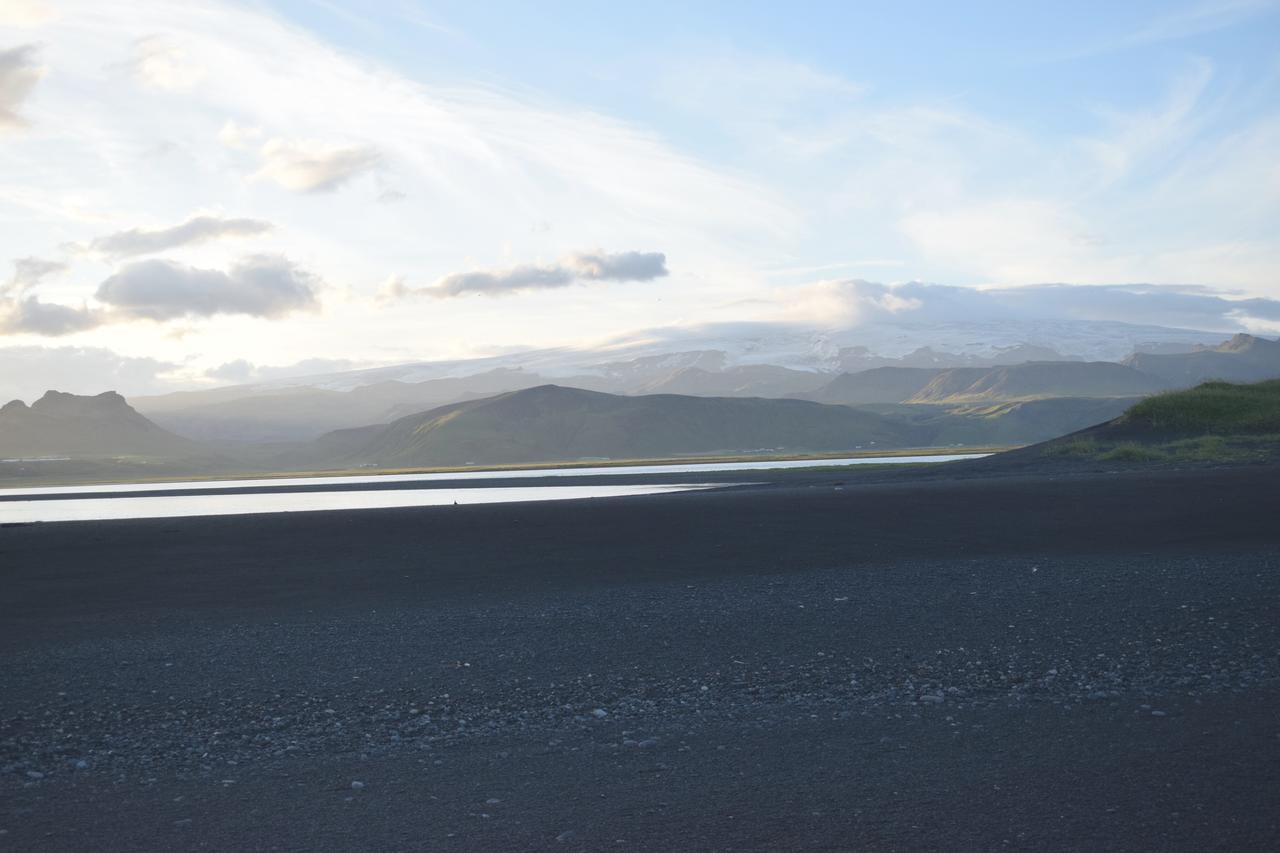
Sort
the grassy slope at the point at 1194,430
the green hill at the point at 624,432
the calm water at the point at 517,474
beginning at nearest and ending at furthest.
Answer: the grassy slope at the point at 1194,430
the calm water at the point at 517,474
the green hill at the point at 624,432

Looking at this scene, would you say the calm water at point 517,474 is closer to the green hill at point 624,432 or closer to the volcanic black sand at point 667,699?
the green hill at point 624,432

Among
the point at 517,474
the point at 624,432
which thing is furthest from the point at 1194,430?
the point at 624,432

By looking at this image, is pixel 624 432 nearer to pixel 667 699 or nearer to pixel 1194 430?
pixel 1194 430

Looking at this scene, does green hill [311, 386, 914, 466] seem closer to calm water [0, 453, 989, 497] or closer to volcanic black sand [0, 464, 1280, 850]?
calm water [0, 453, 989, 497]

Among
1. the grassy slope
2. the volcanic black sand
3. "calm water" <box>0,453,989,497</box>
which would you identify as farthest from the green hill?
the volcanic black sand

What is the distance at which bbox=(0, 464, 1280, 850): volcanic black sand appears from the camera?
305 inches

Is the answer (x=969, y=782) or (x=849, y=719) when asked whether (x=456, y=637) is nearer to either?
(x=849, y=719)

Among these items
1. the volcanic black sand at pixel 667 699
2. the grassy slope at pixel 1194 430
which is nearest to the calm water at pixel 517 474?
the grassy slope at pixel 1194 430

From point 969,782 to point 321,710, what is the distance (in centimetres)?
669

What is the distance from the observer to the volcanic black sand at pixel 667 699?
7.75 m

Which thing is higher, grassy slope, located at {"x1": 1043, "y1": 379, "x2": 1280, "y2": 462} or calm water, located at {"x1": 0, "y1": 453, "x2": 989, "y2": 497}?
grassy slope, located at {"x1": 1043, "y1": 379, "x2": 1280, "y2": 462}

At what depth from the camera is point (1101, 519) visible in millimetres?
26547

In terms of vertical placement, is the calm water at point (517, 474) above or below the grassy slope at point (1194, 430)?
below

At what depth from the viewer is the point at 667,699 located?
11.4 m
